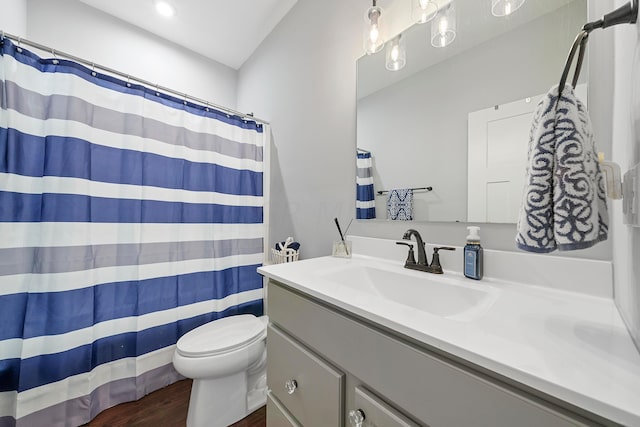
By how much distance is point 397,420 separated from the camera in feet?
1.51

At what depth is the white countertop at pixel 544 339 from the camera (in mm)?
281

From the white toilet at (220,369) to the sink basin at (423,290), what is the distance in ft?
2.19

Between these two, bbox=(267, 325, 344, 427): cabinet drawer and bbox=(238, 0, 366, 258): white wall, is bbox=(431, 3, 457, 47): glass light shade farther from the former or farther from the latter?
bbox=(267, 325, 344, 427): cabinet drawer

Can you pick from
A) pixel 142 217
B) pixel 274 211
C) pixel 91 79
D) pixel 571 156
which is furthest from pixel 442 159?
pixel 91 79

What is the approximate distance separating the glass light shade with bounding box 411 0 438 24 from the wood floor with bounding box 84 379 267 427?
2050 mm

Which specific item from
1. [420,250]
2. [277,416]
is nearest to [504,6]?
[420,250]

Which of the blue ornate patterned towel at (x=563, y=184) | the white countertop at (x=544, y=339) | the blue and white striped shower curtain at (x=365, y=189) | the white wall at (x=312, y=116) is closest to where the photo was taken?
the white countertop at (x=544, y=339)

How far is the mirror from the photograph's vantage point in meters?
0.71

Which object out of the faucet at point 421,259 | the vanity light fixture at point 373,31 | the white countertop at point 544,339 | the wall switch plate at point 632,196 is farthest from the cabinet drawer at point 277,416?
the vanity light fixture at point 373,31

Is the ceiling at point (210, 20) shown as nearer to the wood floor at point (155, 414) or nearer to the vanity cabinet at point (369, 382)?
the vanity cabinet at point (369, 382)

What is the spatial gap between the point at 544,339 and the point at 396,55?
3.83ft

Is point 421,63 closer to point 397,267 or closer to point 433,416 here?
point 397,267

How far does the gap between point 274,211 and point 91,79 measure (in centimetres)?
124

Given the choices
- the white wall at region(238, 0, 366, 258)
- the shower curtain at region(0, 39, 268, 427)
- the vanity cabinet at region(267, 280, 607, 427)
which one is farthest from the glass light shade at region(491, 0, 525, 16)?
the shower curtain at region(0, 39, 268, 427)
